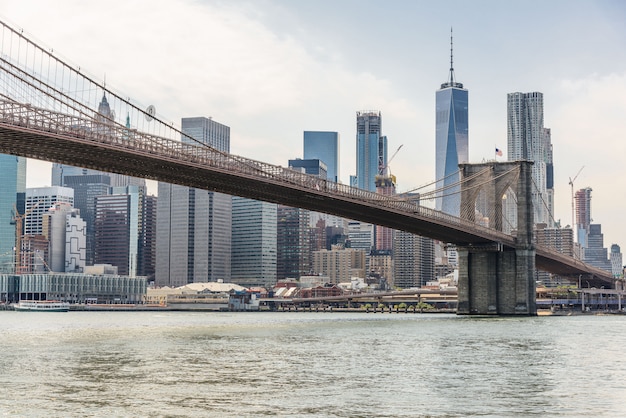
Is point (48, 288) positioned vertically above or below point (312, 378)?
above

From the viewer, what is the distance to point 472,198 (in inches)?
3647

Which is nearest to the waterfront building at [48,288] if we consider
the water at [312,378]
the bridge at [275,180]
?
the bridge at [275,180]

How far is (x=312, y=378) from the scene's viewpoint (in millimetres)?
28781

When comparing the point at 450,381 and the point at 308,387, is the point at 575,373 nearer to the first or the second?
the point at 450,381

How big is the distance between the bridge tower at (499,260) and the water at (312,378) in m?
41.9

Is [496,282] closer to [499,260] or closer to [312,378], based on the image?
[499,260]

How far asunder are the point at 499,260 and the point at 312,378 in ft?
209

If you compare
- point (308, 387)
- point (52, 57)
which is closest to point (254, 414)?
point (308, 387)

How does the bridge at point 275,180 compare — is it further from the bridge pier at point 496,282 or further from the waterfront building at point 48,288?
the waterfront building at point 48,288

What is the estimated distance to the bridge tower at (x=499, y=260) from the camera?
8825 cm

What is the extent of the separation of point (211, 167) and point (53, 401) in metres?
35.4

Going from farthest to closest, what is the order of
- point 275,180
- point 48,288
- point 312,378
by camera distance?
point 48,288 < point 275,180 < point 312,378

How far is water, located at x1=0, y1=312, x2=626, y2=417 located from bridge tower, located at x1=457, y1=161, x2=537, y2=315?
137ft

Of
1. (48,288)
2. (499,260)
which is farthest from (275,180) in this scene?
(48,288)
